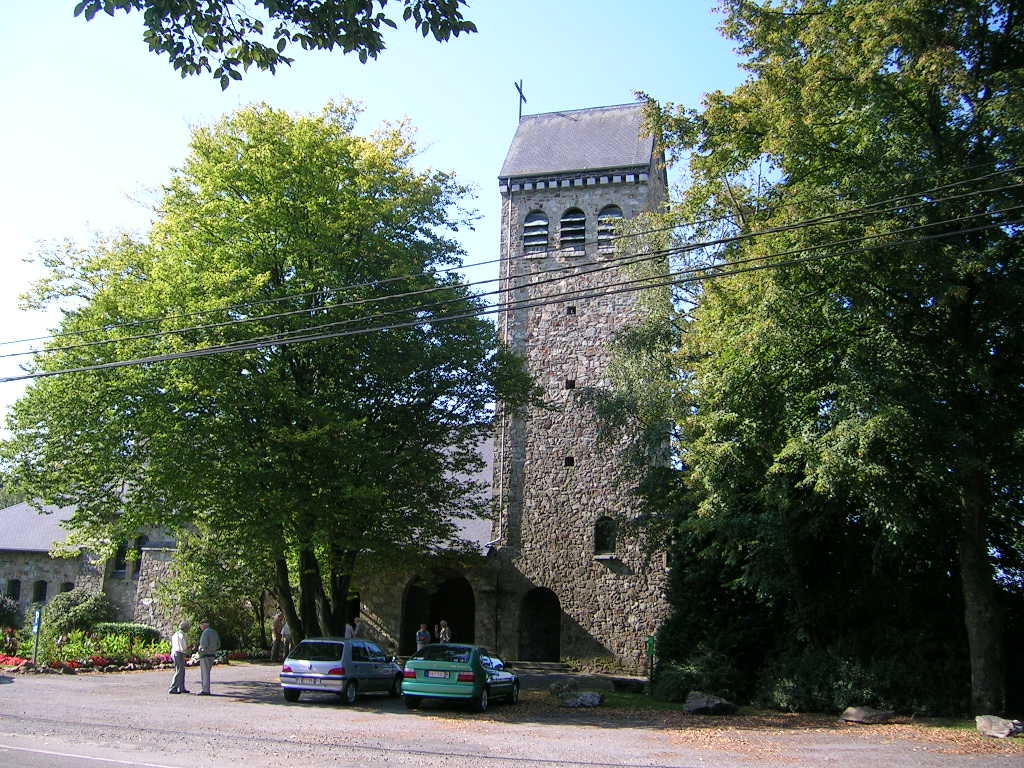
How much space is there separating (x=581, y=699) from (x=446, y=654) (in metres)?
3.34

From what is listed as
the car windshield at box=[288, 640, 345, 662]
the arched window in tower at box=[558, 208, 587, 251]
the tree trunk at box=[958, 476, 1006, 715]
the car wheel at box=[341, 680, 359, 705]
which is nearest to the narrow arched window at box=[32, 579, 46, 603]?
the car windshield at box=[288, 640, 345, 662]

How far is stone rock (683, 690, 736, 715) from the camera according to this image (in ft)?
54.8

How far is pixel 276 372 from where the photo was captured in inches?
733

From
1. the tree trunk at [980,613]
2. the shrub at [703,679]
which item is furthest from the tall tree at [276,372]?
the tree trunk at [980,613]

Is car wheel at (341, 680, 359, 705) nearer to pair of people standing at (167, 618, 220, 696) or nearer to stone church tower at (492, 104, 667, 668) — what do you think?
pair of people standing at (167, 618, 220, 696)

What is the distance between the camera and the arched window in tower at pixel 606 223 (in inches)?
1192

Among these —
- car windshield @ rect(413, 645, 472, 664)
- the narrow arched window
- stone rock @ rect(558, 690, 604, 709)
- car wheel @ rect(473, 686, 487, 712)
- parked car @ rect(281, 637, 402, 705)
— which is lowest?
stone rock @ rect(558, 690, 604, 709)

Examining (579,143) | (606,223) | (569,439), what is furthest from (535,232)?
(569,439)

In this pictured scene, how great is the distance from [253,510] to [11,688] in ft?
19.2

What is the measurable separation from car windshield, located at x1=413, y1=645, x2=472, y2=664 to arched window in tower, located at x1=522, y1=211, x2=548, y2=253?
18.1 meters

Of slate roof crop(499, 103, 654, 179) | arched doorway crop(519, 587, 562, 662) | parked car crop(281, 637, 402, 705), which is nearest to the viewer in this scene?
parked car crop(281, 637, 402, 705)

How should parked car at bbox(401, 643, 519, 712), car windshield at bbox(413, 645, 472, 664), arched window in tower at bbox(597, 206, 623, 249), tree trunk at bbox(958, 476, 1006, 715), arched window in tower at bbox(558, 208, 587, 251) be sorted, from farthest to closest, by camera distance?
arched window in tower at bbox(558, 208, 587, 251) → arched window in tower at bbox(597, 206, 623, 249) → car windshield at bbox(413, 645, 472, 664) → parked car at bbox(401, 643, 519, 712) → tree trunk at bbox(958, 476, 1006, 715)

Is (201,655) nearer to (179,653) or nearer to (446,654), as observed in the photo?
(179,653)

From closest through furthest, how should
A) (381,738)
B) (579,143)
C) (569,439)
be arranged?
1. (381,738)
2. (569,439)
3. (579,143)
